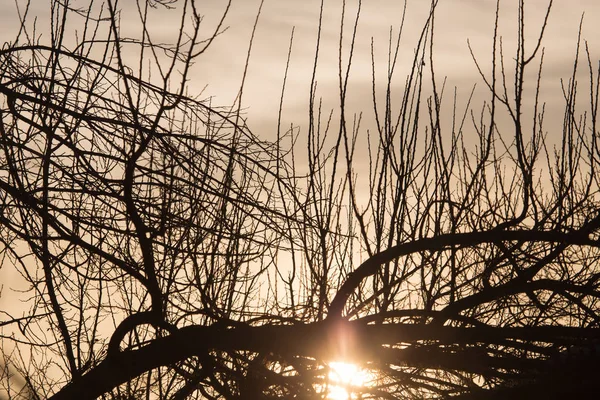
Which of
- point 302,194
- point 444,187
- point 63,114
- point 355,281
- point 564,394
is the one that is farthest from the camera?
point 444,187

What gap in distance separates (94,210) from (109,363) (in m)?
0.81

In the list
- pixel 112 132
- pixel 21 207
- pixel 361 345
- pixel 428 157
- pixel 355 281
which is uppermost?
pixel 428 157

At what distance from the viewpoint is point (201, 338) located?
11.3ft

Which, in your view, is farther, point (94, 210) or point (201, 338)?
point (94, 210)

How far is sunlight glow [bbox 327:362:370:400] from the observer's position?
10.6 feet

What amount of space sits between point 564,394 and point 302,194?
1821 millimetres

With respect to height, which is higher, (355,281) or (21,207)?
(21,207)

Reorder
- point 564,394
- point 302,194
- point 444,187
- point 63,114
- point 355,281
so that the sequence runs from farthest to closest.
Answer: point 444,187 < point 302,194 < point 63,114 < point 355,281 < point 564,394

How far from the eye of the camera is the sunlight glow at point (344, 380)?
3.24m

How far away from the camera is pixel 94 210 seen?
3.69 meters

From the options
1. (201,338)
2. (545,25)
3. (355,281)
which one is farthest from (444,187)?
(201,338)

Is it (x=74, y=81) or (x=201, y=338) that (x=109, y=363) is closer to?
(x=201, y=338)

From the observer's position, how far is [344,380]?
340 centimetres

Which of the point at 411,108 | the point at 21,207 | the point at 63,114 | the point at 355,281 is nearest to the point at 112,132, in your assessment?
the point at 63,114
